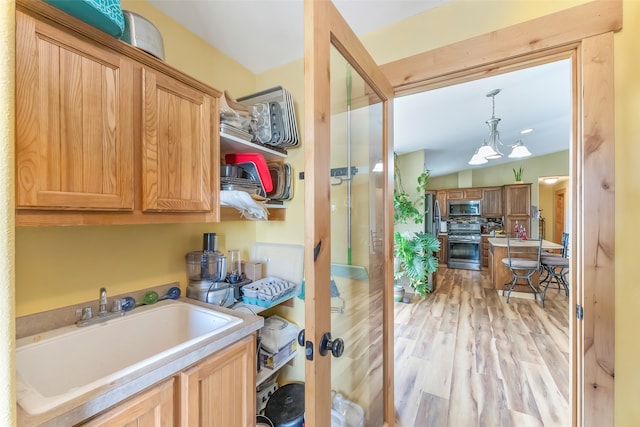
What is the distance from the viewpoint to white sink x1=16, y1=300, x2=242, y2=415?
2.54ft

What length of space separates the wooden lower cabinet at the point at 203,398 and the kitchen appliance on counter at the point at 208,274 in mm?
382

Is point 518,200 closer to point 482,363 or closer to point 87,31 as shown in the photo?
point 482,363

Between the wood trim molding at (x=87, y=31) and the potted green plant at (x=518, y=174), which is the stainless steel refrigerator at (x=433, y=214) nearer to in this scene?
the potted green plant at (x=518, y=174)

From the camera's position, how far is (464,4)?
1.30 metres

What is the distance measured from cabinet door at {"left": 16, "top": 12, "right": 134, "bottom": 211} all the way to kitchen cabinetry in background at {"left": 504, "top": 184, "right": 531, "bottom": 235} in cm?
792

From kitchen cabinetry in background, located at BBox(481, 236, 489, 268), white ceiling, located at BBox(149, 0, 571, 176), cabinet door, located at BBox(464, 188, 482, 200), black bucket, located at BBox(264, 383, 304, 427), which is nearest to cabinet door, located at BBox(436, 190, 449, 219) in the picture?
cabinet door, located at BBox(464, 188, 482, 200)

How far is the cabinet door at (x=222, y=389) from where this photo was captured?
941 millimetres

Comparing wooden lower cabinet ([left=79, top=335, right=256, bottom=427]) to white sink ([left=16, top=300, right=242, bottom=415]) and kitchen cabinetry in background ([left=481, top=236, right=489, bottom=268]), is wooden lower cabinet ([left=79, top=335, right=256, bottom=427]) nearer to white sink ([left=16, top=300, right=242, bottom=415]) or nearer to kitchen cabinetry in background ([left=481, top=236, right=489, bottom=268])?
white sink ([left=16, top=300, right=242, bottom=415])

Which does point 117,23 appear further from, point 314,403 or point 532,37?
point 532,37

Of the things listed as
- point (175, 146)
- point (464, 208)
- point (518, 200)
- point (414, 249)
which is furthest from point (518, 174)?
point (175, 146)

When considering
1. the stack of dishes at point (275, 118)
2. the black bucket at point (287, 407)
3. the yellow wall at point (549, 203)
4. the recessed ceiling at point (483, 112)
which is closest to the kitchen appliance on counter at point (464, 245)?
the recessed ceiling at point (483, 112)

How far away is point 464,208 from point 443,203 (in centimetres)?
55

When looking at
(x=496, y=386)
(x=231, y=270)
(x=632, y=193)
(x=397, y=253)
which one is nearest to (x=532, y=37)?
(x=632, y=193)

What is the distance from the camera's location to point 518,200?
6531mm
